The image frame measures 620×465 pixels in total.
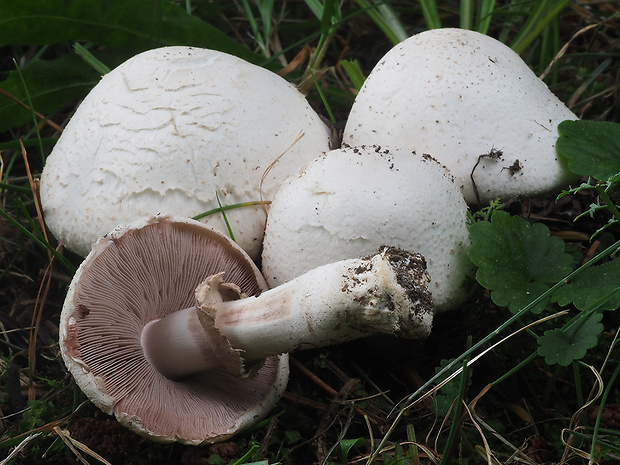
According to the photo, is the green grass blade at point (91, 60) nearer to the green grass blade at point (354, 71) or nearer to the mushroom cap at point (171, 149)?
the mushroom cap at point (171, 149)

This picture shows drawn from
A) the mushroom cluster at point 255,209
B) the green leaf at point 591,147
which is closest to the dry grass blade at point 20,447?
the mushroom cluster at point 255,209

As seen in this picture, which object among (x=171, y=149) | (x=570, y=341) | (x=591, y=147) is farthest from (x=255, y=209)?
(x=591, y=147)

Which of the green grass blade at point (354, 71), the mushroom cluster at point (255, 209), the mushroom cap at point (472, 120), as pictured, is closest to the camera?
the mushroom cluster at point (255, 209)

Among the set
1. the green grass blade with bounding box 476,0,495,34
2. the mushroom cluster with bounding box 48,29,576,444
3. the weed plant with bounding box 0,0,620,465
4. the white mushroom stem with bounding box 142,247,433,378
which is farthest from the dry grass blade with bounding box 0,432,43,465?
the green grass blade with bounding box 476,0,495,34

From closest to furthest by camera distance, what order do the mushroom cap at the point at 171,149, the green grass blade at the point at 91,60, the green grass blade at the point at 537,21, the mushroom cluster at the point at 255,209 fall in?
1. the mushroom cluster at the point at 255,209
2. the mushroom cap at the point at 171,149
3. the green grass blade at the point at 91,60
4. the green grass blade at the point at 537,21

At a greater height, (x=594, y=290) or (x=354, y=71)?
(x=354, y=71)

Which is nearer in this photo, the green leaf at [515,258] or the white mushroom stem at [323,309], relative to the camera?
the white mushroom stem at [323,309]

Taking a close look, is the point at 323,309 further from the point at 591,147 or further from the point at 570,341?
the point at 591,147
